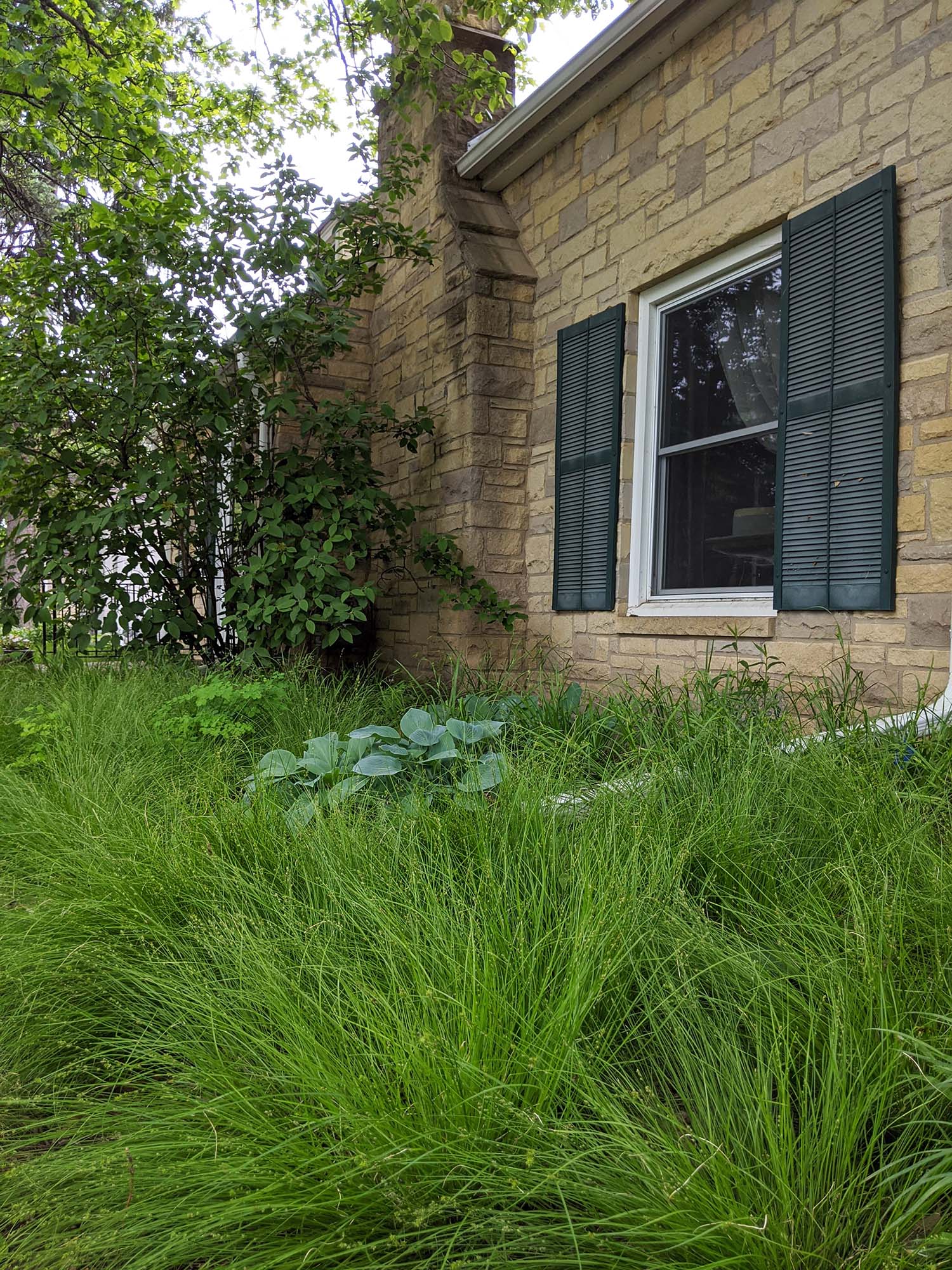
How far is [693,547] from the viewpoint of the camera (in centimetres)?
479

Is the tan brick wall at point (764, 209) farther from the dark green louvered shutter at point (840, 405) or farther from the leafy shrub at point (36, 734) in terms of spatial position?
the leafy shrub at point (36, 734)

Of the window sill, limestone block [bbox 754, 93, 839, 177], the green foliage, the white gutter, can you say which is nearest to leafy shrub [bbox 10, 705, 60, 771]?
the green foliage

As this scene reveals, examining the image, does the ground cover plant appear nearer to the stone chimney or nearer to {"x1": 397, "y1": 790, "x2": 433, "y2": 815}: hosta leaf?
{"x1": 397, "y1": 790, "x2": 433, "y2": 815}: hosta leaf

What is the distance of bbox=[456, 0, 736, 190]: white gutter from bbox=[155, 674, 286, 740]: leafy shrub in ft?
11.8

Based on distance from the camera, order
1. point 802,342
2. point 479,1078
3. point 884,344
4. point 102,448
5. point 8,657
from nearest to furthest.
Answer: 1. point 479,1078
2. point 884,344
3. point 802,342
4. point 102,448
5. point 8,657

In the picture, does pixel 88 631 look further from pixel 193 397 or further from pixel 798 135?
pixel 798 135

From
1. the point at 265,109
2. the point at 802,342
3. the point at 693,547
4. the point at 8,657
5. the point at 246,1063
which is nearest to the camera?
the point at 246,1063

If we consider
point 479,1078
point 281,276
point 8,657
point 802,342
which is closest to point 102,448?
point 281,276

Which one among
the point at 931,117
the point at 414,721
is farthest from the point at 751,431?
the point at 414,721

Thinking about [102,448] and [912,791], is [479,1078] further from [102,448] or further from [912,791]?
[102,448]

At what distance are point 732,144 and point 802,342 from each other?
1147 millimetres

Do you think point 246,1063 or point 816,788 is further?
point 816,788

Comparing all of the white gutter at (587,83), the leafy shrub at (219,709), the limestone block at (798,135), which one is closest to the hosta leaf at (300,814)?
the leafy shrub at (219,709)

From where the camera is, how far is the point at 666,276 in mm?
4801
